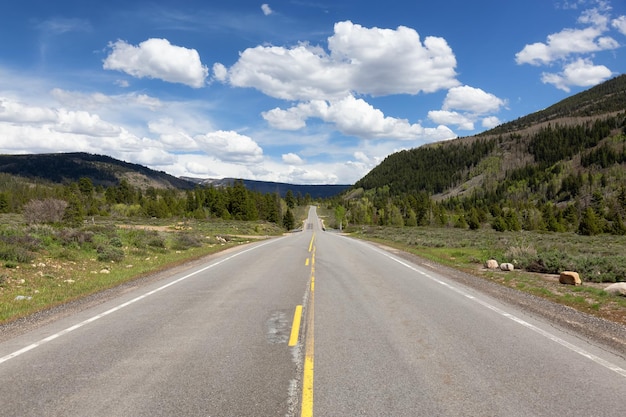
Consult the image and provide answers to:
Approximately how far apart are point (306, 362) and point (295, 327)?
1.97m

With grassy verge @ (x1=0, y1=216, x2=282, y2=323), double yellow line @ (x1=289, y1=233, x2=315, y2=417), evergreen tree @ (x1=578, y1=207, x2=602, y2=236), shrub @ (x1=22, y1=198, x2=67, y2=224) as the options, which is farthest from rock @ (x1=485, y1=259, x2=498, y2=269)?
evergreen tree @ (x1=578, y1=207, x2=602, y2=236)

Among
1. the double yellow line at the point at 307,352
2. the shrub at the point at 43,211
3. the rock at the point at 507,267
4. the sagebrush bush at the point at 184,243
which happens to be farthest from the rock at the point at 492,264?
the shrub at the point at 43,211

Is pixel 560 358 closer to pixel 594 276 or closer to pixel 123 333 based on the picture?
pixel 123 333

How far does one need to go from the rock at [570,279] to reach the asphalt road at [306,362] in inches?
191

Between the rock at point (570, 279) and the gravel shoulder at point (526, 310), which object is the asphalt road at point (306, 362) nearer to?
the gravel shoulder at point (526, 310)

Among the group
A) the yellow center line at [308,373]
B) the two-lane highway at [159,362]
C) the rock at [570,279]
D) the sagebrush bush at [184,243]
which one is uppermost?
the rock at [570,279]

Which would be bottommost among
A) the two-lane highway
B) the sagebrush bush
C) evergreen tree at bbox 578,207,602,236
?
the sagebrush bush

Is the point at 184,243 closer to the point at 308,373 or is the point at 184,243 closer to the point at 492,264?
the point at 492,264

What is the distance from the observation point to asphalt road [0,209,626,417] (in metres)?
4.32

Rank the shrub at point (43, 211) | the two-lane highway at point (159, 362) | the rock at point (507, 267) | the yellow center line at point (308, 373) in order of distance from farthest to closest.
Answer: the shrub at point (43, 211) < the rock at point (507, 267) < the two-lane highway at point (159, 362) < the yellow center line at point (308, 373)

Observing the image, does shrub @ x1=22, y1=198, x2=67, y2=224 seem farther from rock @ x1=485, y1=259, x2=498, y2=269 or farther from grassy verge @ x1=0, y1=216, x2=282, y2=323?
rock @ x1=485, y1=259, x2=498, y2=269

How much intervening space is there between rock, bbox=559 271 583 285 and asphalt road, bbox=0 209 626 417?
15.9ft

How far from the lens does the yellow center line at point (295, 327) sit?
664cm

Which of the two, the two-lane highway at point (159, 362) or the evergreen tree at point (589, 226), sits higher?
the evergreen tree at point (589, 226)
